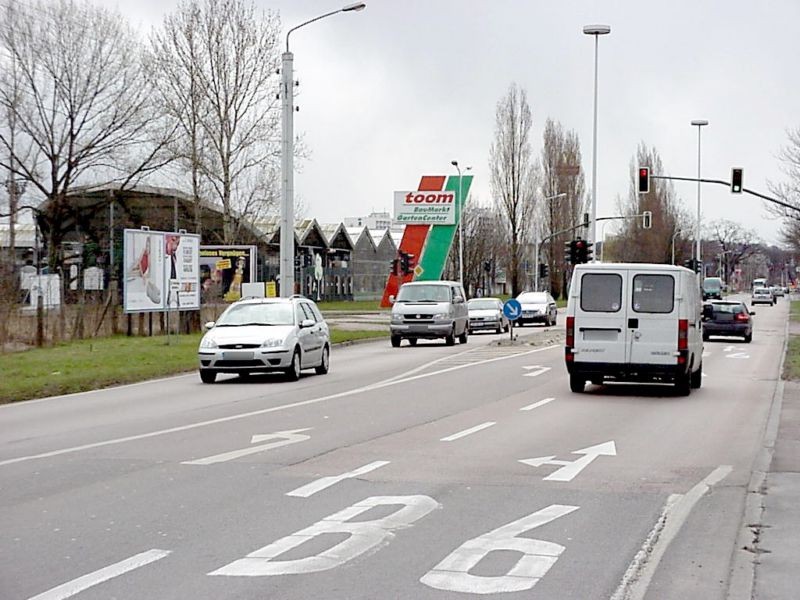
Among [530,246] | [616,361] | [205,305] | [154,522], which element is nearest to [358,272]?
[530,246]

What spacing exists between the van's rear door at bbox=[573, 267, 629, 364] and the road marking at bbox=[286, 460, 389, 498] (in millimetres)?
8634

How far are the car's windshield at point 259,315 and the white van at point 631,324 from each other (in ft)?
19.8

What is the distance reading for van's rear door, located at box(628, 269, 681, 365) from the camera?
1952 centimetres

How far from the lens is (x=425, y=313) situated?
36.7 m

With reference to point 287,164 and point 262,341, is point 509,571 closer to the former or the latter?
point 262,341

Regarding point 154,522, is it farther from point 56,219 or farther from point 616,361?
point 56,219

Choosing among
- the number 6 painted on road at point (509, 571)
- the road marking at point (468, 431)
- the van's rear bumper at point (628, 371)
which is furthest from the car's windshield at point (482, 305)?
the number 6 painted on road at point (509, 571)

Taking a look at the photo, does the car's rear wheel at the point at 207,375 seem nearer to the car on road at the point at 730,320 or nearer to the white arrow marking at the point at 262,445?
the white arrow marking at the point at 262,445

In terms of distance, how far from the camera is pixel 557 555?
7.71m

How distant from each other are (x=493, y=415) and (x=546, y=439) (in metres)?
2.66

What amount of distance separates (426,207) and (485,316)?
90.0 ft

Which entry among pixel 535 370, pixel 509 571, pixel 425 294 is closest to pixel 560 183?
pixel 425 294

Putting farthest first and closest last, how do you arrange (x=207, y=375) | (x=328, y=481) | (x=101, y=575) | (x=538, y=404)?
(x=207, y=375), (x=538, y=404), (x=328, y=481), (x=101, y=575)

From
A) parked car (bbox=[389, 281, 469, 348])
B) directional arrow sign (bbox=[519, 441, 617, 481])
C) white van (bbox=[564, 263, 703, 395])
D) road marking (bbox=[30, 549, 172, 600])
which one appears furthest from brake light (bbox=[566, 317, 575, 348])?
parked car (bbox=[389, 281, 469, 348])
